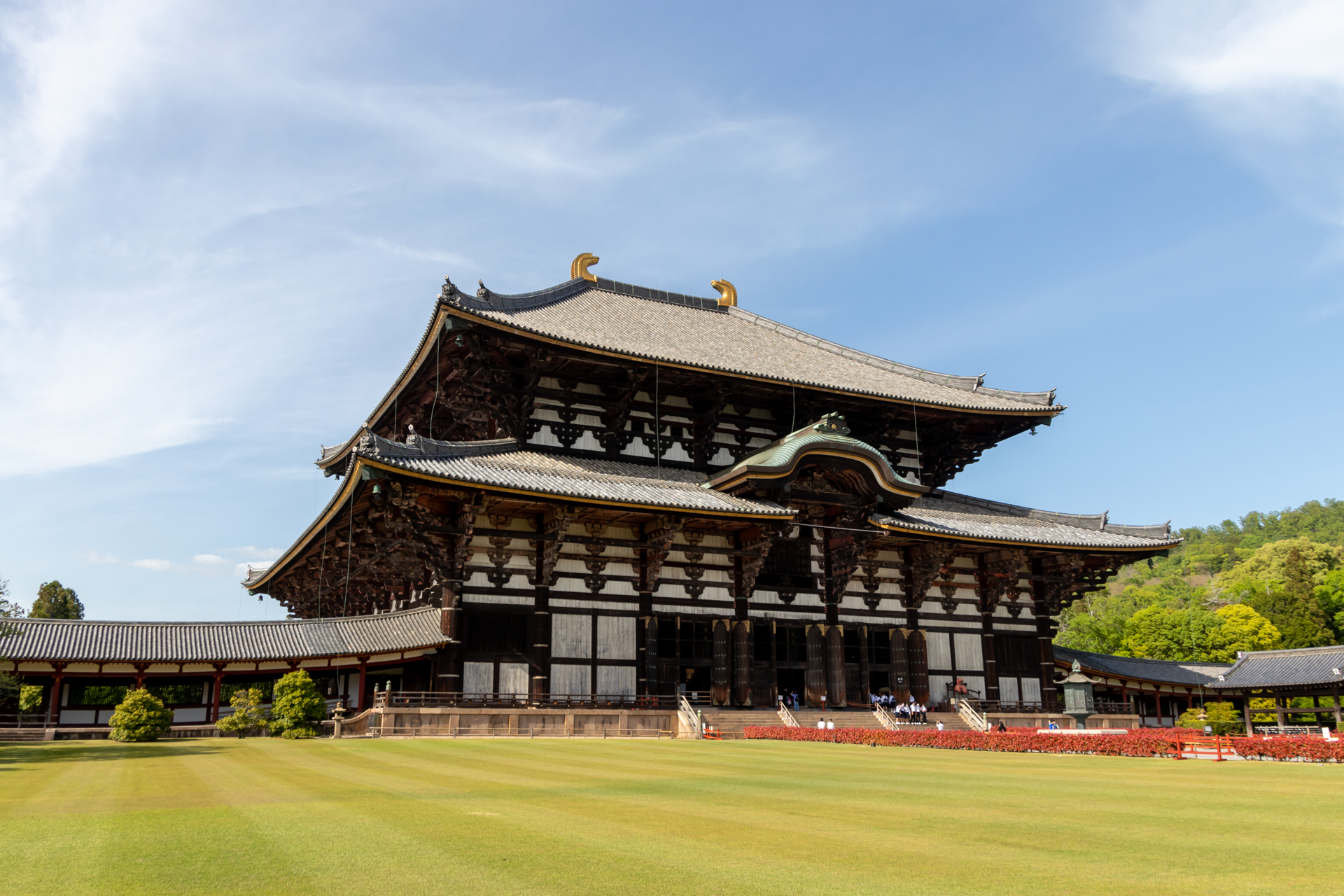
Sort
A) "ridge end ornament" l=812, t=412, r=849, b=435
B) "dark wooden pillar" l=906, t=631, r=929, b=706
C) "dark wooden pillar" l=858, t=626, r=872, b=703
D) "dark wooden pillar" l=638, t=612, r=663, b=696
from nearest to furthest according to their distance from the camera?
"dark wooden pillar" l=638, t=612, r=663, b=696, "ridge end ornament" l=812, t=412, r=849, b=435, "dark wooden pillar" l=858, t=626, r=872, b=703, "dark wooden pillar" l=906, t=631, r=929, b=706

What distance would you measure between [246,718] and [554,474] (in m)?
11.5

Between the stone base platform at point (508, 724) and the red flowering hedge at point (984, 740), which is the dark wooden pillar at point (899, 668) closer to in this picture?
the red flowering hedge at point (984, 740)

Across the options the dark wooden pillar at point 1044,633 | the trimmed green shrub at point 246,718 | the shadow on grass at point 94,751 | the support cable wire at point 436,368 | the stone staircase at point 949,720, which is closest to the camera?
the shadow on grass at point 94,751

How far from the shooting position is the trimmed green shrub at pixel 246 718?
27.0 metres

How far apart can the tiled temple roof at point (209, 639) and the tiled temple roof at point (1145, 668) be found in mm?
29549

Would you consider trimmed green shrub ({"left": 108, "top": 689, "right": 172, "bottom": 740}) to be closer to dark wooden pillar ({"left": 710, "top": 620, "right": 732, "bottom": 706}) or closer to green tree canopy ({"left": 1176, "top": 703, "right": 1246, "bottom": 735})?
dark wooden pillar ({"left": 710, "top": 620, "right": 732, "bottom": 706})

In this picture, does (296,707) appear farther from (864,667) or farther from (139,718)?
(864,667)

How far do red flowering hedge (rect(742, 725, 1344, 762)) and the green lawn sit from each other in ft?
6.61

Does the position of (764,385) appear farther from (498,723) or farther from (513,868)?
(513,868)

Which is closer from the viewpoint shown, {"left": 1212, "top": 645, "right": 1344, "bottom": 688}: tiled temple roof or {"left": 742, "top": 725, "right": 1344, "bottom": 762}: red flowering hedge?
{"left": 742, "top": 725, "right": 1344, "bottom": 762}: red flowering hedge

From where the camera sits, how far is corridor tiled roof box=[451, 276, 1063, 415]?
3244 cm

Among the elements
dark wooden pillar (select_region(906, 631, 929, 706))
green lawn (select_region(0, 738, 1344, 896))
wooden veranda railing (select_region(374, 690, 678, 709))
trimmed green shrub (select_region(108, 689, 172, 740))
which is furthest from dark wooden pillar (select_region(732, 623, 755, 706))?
trimmed green shrub (select_region(108, 689, 172, 740))

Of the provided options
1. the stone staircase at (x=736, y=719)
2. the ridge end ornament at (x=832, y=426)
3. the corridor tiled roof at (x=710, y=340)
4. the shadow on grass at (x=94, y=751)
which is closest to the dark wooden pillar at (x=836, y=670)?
the stone staircase at (x=736, y=719)

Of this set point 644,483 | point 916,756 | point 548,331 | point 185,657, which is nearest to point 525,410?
point 548,331
